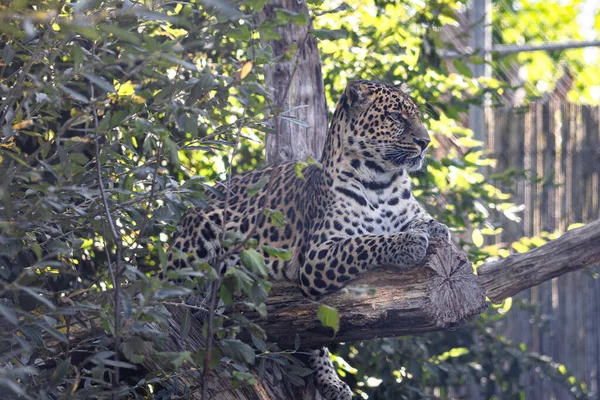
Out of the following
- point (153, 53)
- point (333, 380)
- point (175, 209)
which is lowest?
point (333, 380)

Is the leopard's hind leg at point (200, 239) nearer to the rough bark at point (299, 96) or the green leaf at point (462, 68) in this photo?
the rough bark at point (299, 96)

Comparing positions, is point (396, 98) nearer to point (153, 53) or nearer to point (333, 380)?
point (333, 380)

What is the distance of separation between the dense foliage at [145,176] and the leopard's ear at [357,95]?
0.54 metres

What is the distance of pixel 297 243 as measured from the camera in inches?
233

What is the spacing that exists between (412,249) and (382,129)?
3.97ft

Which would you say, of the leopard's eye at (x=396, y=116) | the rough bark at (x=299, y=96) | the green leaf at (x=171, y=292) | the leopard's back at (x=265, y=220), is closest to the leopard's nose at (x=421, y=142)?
the leopard's eye at (x=396, y=116)

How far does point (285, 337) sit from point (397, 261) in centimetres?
85

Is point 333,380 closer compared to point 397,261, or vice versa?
point 397,261

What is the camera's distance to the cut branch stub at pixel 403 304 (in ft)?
15.3

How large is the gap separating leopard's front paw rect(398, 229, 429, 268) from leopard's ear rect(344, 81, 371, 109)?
1.31 m

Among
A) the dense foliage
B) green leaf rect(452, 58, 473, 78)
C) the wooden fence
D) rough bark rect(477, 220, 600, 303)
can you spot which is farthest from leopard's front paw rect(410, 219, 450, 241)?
the wooden fence

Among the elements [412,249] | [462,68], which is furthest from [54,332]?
[462,68]

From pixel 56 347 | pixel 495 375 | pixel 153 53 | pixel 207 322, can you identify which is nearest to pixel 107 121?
pixel 153 53

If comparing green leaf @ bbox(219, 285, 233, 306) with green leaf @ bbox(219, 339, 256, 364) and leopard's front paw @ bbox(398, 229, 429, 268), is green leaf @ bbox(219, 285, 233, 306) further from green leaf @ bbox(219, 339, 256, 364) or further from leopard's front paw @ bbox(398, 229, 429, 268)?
leopard's front paw @ bbox(398, 229, 429, 268)
